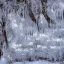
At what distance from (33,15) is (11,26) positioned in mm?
296

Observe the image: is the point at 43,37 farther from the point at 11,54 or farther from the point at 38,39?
the point at 11,54

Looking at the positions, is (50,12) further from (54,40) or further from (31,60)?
(31,60)

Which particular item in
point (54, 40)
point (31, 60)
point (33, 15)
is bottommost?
point (31, 60)

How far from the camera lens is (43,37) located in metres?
3.92

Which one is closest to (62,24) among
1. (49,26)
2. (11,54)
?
(49,26)

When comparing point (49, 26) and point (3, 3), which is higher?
point (3, 3)

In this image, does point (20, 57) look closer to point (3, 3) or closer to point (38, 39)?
point (38, 39)

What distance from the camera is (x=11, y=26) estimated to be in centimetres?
393

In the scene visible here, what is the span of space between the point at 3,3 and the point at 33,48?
65 cm

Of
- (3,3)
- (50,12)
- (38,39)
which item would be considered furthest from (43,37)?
(3,3)

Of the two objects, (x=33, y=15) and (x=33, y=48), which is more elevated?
(x=33, y=15)

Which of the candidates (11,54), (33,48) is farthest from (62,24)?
(11,54)

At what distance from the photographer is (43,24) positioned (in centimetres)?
390

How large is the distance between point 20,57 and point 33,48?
0.19 m
